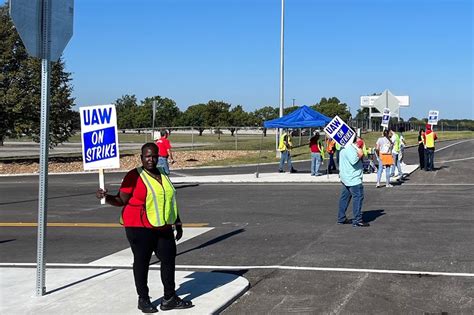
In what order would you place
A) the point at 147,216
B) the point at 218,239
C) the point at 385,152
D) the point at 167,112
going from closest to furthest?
the point at 147,216 → the point at 218,239 → the point at 385,152 → the point at 167,112

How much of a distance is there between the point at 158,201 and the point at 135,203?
0.22 metres

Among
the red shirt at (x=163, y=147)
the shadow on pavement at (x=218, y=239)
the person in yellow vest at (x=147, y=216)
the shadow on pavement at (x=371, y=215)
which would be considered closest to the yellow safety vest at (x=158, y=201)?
the person in yellow vest at (x=147, y=216)

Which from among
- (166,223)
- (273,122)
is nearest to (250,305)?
(166,223)

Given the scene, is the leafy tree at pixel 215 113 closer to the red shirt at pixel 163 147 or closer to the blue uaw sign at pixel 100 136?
the red shirt at pixel 163 147

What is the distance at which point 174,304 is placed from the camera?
18.3 ft

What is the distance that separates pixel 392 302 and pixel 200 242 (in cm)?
415

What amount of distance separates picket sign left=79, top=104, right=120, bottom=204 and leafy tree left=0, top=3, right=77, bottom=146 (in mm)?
22710

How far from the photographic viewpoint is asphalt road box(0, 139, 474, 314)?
19.9ft

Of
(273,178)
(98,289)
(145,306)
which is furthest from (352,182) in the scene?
(273,178)

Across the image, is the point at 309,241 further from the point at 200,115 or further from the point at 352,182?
the point at 200,115

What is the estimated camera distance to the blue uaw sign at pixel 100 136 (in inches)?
229

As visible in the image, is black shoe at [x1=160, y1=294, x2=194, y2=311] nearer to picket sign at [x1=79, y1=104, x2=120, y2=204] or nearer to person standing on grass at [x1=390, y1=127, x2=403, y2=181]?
picket sign at [x1=79, y1=104, x2=120, y2=204]

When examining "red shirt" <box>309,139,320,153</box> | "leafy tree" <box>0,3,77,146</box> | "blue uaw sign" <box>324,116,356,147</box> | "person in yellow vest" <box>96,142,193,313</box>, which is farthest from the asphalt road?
"leafy tree" <box>0,3,77,146</box>

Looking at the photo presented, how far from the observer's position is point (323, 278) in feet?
22.4
